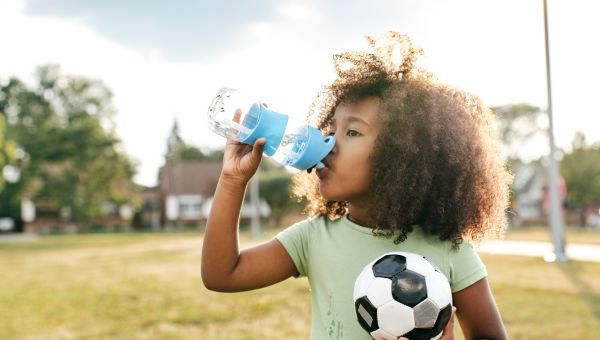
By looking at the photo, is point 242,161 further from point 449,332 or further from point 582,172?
point 582,172

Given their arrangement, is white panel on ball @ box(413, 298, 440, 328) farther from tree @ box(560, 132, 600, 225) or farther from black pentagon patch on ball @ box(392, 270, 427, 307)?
tree @ box(560, 132, 600, 225)

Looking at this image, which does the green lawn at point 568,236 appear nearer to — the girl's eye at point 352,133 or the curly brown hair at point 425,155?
the curly brown hair at point 425,155

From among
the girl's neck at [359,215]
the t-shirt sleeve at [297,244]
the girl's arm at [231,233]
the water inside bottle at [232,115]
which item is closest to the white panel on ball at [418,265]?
the girl's neck at [359,215]

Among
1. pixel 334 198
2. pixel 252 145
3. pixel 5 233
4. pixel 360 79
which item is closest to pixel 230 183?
pixel 252 145

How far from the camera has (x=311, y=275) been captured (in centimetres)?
217

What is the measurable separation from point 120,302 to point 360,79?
6.66m

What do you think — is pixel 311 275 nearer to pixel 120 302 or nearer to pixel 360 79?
pixel 360 79

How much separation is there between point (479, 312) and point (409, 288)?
305 mm

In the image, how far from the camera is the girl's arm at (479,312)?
1990 mm

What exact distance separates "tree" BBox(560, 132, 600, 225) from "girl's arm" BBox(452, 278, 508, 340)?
4448cm

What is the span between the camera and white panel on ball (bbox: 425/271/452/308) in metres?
1.84

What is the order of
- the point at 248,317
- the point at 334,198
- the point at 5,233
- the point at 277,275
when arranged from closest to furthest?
the point at 334,198, the point at 277,275, the point at 248,317, the point at 5,233

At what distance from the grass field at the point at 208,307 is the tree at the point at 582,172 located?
35.9 meters

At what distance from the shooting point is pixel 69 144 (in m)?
43.1
